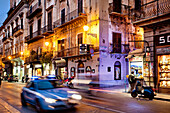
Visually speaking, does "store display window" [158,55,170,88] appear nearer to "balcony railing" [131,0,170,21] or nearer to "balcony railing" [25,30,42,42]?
"balcony railing" [131,0,170,21]

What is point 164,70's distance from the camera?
51.2 feet

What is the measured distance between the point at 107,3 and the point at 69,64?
32.6 feet

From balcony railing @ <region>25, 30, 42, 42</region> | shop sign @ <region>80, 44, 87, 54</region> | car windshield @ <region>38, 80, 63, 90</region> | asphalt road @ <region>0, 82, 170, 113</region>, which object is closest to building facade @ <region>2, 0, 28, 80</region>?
balcony railing @ <region>25, 30, 42, 42</region>

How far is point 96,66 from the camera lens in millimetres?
22984

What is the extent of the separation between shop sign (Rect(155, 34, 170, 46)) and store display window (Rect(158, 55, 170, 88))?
39.4 inches

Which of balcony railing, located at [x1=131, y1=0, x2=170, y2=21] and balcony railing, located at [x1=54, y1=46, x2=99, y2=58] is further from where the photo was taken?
balcony railing, located at [x1=54, y1=46, x2=99, y2=58]

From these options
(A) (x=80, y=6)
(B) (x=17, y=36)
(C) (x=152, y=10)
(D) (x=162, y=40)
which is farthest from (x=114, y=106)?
(B) (x=17, y=36)

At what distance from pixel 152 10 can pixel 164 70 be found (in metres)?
4.83

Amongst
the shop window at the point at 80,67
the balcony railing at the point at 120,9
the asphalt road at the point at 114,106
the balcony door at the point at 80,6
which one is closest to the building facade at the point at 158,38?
the asphalt road at the point at 114,106

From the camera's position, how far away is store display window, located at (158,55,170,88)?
15.3 metres

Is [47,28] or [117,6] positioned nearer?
[117,6]

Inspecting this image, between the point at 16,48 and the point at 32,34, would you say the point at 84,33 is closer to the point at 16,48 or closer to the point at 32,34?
the point at 32,34

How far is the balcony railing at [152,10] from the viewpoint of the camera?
1512 centimetres

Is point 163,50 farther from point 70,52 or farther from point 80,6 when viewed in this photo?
point 70,52
